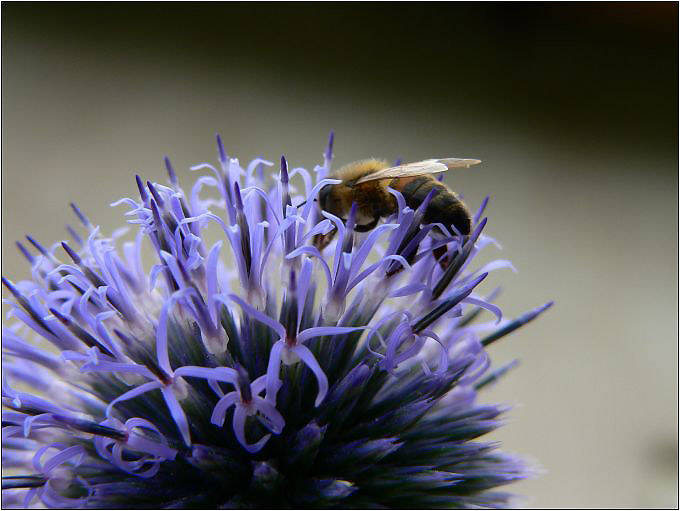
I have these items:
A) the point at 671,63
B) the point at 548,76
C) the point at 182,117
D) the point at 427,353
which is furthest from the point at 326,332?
the point at 671,63

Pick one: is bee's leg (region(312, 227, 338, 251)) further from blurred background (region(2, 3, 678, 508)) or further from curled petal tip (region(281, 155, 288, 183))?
blurred background (region(2, 3, 678, 508))

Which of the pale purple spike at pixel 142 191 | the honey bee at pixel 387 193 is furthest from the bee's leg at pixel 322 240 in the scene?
the pale purple spike at pixel 142 191

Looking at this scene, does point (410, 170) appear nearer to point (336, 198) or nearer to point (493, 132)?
point (336, 198)

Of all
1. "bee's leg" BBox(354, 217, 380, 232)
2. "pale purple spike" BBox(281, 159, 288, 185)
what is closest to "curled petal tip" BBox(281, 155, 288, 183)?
"pale purple spike" BBox(281, 159, 288, 185)

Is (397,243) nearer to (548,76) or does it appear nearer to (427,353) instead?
(427,353)

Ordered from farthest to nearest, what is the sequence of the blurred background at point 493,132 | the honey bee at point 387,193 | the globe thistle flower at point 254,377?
the blurred background at point 493,132 → the honey bee at point 387,193 → the globe thistle flower at point 254,377

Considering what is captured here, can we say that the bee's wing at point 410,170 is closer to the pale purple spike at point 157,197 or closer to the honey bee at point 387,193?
the honey bee at point 387,193
